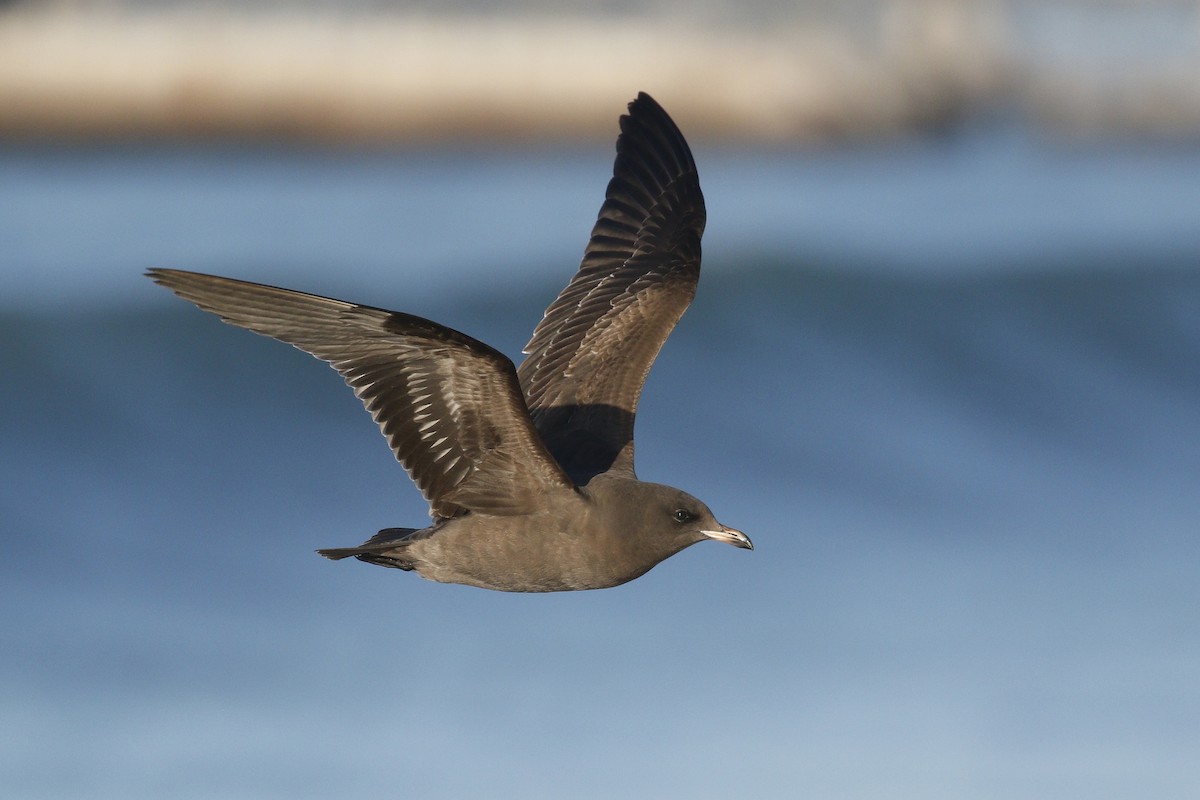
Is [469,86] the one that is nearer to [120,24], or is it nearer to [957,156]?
[120,24]

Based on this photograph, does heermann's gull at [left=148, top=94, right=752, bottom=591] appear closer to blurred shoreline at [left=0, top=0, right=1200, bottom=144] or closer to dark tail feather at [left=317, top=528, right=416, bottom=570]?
dark tail feather at [left=317, top=528, right=416, bottom=570]

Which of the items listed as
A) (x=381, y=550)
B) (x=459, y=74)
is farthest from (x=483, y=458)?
(x=459, y=74)

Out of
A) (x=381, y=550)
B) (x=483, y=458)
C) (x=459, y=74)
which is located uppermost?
(x=459, y=74)

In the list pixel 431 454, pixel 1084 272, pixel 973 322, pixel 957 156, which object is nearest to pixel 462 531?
pixel 431 454

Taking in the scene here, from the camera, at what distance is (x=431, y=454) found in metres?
7.80

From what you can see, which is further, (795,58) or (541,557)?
(795,58)

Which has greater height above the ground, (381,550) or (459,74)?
(459,74)

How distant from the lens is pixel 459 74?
31641 millimetres

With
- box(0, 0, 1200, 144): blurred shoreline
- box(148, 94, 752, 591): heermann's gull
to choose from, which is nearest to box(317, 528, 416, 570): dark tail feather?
box(148, 94, 752, 591): heermann's gull

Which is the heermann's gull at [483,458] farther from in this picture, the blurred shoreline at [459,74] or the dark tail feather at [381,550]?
the blurred shoreline at [459,74]

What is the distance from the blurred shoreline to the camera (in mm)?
30625

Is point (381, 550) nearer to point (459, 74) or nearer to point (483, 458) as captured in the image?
point (483, 458)

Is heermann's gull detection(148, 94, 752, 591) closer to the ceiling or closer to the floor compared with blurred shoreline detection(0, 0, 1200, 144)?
closer to the floor

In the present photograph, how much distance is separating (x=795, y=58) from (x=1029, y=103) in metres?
5.12
